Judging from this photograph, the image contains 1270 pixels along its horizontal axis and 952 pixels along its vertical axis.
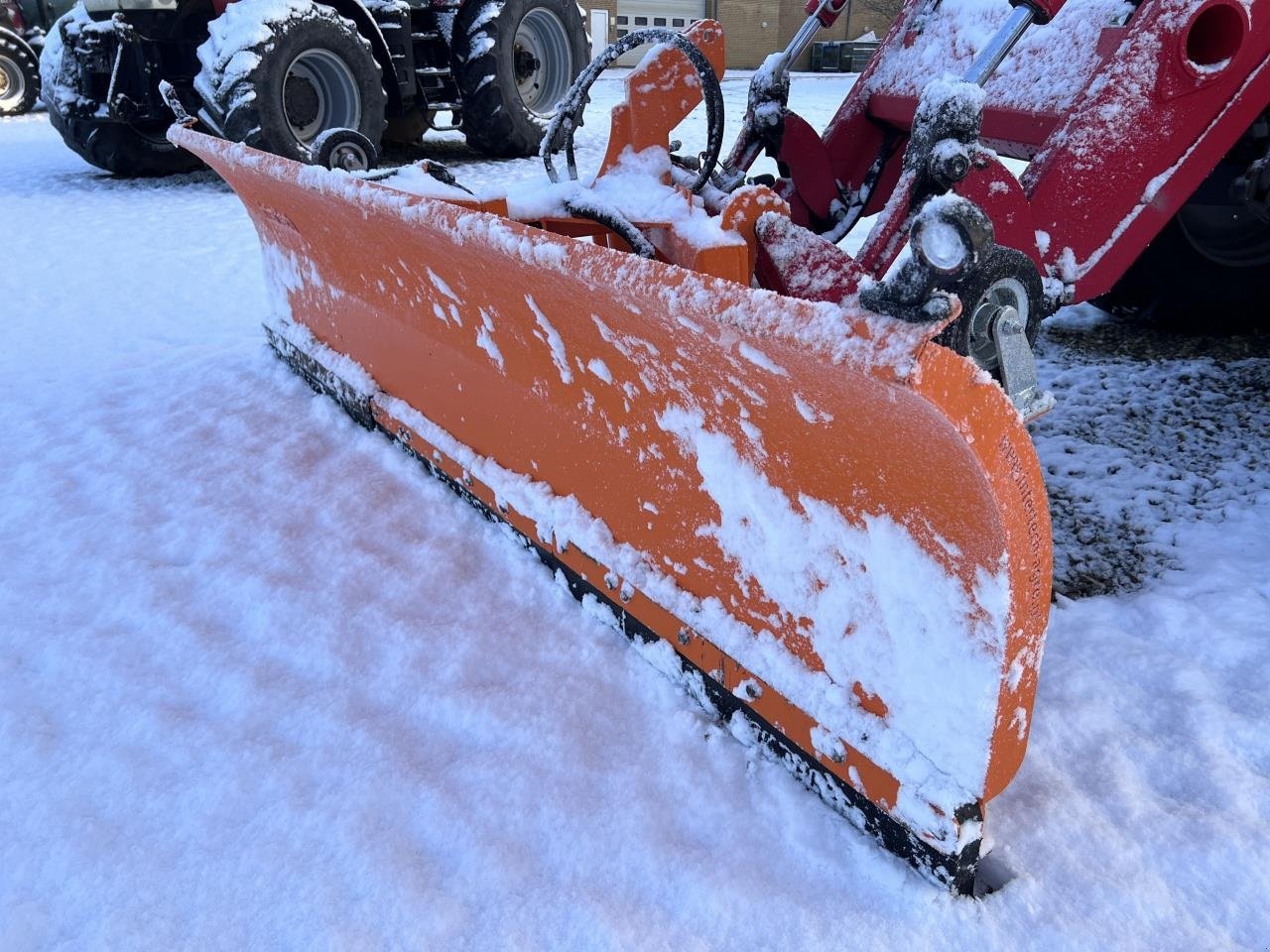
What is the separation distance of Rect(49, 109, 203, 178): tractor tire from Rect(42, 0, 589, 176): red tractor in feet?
0.04

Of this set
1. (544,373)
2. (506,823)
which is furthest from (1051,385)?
(506,823)

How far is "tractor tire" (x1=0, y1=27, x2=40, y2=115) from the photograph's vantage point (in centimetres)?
1087

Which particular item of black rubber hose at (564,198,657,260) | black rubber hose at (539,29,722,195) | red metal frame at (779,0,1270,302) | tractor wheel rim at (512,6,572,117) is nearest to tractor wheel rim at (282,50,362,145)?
tractor wheel rim at (512,6,572,117)

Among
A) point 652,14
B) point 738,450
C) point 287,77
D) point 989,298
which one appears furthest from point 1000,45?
point 652,14

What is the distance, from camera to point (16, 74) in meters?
11.2

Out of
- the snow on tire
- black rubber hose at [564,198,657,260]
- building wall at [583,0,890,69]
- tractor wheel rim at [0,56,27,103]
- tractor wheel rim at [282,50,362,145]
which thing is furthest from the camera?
building wall at [583,0,890,69]

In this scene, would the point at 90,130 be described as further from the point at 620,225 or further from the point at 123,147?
the point at 620,225

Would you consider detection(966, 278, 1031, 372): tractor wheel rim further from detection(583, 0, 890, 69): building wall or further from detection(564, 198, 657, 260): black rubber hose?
detection(583, 0, 890, 69): building wall

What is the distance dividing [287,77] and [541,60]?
2797mm

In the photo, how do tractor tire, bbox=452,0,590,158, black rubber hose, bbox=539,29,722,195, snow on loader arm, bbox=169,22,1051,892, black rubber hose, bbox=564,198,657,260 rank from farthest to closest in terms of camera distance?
tractor tire, bbox=452,0,590,158 < black rubber hose, bbox=539,29,722,195 < black rubber hose, bbox=564,198,657,260 < snow on loader arm, bbox=169,22,1051,892

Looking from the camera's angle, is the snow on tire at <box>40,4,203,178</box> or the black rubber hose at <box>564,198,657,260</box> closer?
the black rubber hose at <box>564,198,657,260</box>

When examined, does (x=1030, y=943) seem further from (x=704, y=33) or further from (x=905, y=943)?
(x=704, y=33)

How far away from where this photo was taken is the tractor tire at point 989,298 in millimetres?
1646

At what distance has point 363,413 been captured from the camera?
2.91 m
